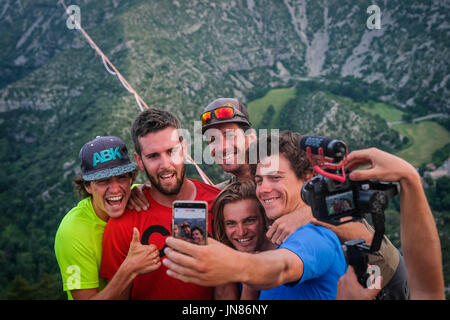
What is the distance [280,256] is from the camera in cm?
245

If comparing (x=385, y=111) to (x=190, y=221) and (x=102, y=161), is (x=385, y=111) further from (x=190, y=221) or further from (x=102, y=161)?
(x=190, y=221)

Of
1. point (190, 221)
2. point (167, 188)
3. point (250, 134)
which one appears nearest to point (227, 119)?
point (250, 134)

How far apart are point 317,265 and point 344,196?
55 cm

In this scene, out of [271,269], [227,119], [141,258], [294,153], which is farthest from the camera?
[227,119]

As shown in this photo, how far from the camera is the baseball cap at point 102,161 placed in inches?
158

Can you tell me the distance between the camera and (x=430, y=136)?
94500mm

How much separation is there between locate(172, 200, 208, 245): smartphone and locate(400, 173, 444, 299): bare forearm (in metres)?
1.44

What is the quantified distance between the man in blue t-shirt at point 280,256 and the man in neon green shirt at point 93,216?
1613mm

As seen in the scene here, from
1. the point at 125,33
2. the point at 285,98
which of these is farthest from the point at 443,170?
the point at 125,33

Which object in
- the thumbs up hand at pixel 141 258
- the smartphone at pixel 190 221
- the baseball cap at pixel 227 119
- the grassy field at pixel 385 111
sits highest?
the grassy field at pixel 385 111

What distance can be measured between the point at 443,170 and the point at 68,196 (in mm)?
81111

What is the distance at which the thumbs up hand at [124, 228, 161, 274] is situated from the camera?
312cm

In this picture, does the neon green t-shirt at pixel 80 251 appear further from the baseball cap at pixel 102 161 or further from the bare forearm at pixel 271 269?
the bare forearm at pixel 271 269

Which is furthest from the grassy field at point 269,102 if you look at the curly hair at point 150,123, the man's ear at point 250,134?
the curly hair at point 150,123
